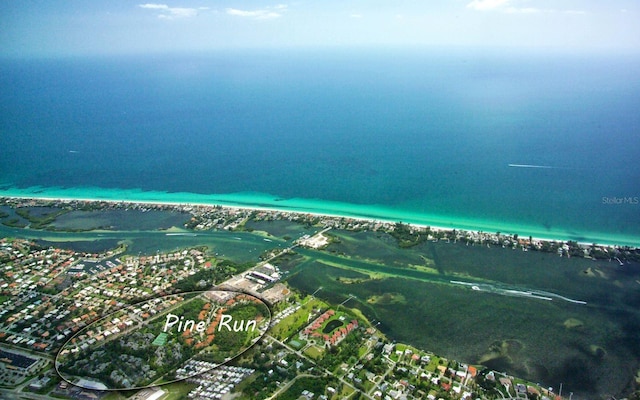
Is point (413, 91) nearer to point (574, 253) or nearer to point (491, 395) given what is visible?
point (574, 253)

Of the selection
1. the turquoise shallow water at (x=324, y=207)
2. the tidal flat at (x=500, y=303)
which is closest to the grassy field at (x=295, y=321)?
the tidal flat at (x=500, y=303)

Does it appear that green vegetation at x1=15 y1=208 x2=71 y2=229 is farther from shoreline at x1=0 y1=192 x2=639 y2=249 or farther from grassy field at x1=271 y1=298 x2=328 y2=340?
grassy field at x1=271 y1=298 x2=328 y2=340

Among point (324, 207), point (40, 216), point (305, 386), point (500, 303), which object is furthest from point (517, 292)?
point (40, 216)

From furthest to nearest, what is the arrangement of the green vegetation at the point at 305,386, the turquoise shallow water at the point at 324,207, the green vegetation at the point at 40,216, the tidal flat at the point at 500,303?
the green vegetation at the point at 40,216 < the turquoise shallow water at the point at 324,207 < the tidal flat at the point at 500,303 < the green vegetation at the point at 305,386

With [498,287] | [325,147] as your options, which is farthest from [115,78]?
[498,287]

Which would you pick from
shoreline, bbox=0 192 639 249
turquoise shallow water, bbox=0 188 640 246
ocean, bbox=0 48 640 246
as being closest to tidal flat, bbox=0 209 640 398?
shoreline, bbox=0 192 639 249

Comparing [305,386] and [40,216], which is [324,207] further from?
[40,216]

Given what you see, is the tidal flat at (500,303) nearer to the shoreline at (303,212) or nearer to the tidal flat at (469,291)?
the tidal flat at (469,291)
